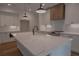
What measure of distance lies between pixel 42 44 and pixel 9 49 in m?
0.47

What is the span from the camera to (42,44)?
130 centimetres

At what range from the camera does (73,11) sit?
1.34 meters

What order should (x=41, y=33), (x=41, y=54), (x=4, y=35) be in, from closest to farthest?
(x=41, y=54)
(x=4, y=35)
(x=41, y=33)

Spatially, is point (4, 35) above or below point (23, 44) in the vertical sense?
above

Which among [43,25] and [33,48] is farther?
[43,25]

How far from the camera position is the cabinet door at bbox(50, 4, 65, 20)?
51.3 inches

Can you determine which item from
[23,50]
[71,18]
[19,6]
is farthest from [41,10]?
[23,50]

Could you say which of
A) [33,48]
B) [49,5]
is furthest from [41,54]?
[49,5]

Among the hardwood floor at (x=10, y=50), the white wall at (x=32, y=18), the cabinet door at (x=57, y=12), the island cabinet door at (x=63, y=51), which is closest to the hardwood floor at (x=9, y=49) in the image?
the hardwood floor at (x=10, y=50)

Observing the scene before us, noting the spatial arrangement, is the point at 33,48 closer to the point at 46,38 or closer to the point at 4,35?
the point at 46,38

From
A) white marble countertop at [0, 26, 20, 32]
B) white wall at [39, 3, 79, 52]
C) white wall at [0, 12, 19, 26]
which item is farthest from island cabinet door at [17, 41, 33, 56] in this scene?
white wall at [39, 3, 79, 52]

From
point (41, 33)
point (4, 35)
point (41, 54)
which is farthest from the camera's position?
point (41, 33)

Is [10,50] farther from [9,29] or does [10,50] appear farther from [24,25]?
[24,25]

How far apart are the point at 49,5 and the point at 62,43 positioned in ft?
1.82
